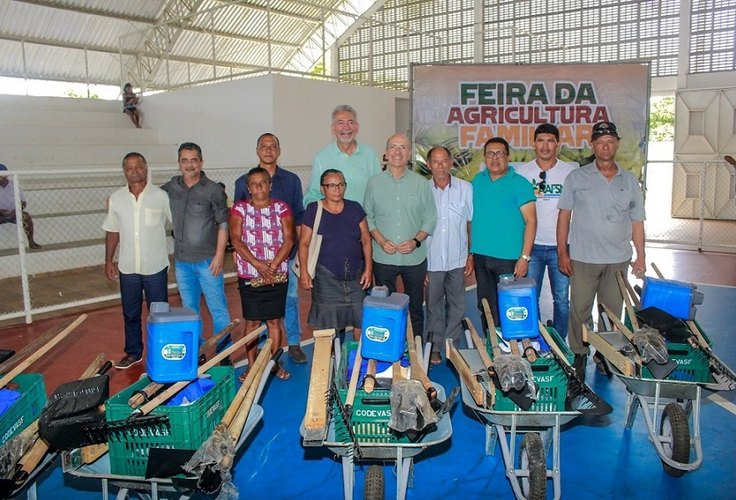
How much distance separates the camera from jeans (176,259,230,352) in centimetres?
481

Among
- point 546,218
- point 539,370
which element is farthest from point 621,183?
point 539,370

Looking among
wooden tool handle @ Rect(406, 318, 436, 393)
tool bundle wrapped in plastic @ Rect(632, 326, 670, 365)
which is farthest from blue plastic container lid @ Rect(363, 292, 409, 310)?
tool bundle wrapped in plastic @ Rect(632, 326, 670, 365)

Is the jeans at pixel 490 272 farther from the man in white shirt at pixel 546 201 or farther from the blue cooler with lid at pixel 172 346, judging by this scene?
the blue cooler with lid at pixel 172 346

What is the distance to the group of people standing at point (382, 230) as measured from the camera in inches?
169

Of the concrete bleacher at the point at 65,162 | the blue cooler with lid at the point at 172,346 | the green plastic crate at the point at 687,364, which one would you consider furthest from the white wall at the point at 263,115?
the green plastic crate at the point at 687,364

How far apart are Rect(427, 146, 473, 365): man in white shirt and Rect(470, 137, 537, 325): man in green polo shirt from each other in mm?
116

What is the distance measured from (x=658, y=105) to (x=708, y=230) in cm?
1012

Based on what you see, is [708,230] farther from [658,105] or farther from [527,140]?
[658,105]

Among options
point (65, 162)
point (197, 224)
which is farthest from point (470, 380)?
point (65, 162)

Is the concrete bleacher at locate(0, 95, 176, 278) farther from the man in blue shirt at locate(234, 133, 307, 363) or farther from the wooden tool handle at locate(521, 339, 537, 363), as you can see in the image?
the wooden tool handle at locate(521, 339, 537, 363)

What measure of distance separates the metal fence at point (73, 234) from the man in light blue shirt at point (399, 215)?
4096mm

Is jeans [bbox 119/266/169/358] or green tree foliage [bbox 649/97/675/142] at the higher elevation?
green tree foliage [bbox 649/97/675/142]

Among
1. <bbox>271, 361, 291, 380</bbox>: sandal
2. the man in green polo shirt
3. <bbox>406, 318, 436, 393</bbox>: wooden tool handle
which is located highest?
the man in green polo shirt

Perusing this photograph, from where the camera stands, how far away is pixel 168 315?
9.16 ft
